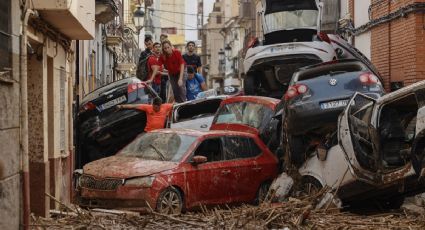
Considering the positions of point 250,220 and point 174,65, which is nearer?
point 250,220

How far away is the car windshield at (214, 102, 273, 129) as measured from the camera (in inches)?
565

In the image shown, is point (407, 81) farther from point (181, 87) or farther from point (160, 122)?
point (160, 122)

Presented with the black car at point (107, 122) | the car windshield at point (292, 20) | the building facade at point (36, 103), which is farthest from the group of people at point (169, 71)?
the building facade at point (36, 103)

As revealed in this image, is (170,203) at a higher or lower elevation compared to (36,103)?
lower

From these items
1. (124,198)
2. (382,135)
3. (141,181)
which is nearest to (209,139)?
(141,181)

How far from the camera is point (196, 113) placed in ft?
53.4

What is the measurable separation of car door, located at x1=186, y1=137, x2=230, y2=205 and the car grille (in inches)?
43.2

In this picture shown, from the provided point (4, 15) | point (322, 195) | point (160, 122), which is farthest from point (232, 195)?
point (4, 15)

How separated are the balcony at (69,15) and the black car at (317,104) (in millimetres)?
3413

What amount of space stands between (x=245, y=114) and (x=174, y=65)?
3674 mm

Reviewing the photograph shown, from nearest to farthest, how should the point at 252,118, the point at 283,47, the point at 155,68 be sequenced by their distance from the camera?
the point at 252,118 → the point at 155,68 → the point at 283,47

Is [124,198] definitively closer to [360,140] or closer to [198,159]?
[198,159]

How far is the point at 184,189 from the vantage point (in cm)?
1155

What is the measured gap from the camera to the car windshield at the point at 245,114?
1435 centimetres
